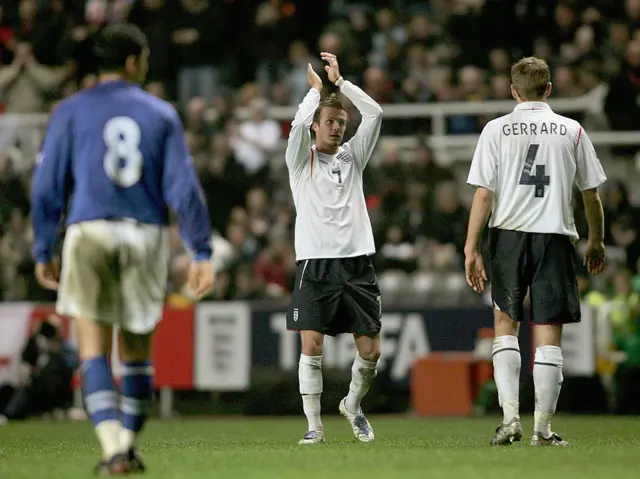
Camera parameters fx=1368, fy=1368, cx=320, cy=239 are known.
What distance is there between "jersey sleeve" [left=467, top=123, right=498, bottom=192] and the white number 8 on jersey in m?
2.76

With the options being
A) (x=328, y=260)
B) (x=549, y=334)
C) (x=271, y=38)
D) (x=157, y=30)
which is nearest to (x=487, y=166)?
(x=549, y=334)

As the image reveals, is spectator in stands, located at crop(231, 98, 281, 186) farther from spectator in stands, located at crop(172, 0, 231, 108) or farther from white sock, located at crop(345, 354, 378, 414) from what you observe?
white sock, located at crop(345, 354, 378, 414)

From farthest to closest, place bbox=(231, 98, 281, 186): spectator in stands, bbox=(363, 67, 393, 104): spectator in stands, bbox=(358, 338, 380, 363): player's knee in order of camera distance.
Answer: bbox=(363, 67, 393, 104): spectator in stands → bbox=(231, 98, 281, 186): spectator in stands → bbox=(358, 338, 380, 363): player's knee

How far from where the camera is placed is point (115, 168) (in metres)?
6.52

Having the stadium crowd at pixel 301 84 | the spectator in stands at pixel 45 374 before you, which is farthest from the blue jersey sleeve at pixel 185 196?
the stadium crowd at pixel 301 84

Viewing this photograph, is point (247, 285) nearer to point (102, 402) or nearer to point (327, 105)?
point (327, 105)

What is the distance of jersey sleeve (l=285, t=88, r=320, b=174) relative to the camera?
9039 mm

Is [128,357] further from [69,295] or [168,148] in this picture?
[168,148]

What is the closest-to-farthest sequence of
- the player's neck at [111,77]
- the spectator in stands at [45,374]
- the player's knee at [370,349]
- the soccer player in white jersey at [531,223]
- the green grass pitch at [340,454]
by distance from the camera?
the green grass pitch at [340,454]
the player's neck at [111,77]
the soccer player in white jersey at [531,223]
the player's knee at [370,349]
the spectator in stands at [45,374]

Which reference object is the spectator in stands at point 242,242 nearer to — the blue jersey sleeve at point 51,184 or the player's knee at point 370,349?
the player's knee at point 370,349

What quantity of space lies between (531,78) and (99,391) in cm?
367

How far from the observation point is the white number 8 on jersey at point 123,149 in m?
6.52

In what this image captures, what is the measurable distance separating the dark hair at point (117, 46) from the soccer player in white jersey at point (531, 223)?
2765 millimetres

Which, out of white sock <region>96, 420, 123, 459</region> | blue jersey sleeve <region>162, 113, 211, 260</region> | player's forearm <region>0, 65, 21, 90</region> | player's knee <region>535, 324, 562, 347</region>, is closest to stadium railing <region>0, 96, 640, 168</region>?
player's forearm <region>0, 65, 21, 90</region>
